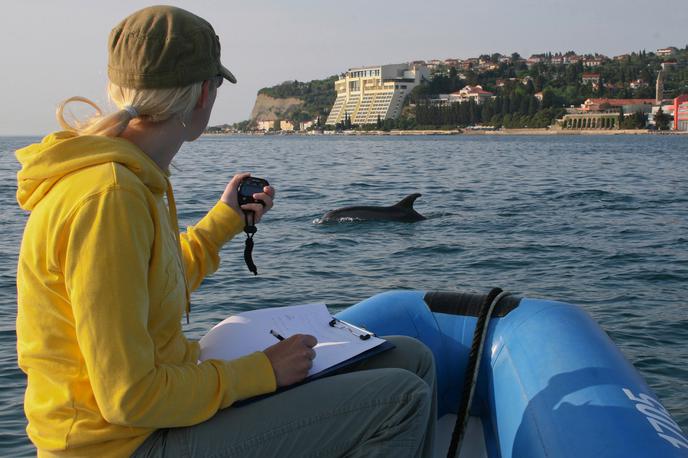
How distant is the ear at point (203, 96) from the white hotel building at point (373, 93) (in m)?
165

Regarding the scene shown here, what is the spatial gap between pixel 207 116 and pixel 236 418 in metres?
0.88

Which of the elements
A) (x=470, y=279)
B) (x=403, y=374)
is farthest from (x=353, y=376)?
(x=470, y=279)

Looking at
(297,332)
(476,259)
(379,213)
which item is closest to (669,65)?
(379,213)

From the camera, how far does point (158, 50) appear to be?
226cm

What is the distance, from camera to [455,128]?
479ft

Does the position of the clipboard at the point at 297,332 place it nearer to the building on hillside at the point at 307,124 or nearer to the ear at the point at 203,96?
the ear at the point at 203,96

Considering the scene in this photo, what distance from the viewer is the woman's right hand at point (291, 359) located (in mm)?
2434

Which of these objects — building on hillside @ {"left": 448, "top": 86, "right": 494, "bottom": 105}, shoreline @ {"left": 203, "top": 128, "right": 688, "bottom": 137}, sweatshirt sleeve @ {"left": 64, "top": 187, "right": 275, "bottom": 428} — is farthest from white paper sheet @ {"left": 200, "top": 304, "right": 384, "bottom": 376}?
building on hillside @ {"left": 448, "top": 86, "right": 494, "bottom": 105}

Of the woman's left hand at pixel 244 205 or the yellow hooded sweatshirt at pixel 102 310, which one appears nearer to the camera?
the yellow hooded sweatshirt at pixel 102 310

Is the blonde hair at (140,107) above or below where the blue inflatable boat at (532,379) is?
above

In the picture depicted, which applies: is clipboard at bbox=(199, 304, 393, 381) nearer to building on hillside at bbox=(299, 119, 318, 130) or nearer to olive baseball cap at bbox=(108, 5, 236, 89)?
olive baseball cap at bbox=(108, 5, 236, 89)

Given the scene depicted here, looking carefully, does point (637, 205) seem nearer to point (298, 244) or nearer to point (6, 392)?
point (298, 244)

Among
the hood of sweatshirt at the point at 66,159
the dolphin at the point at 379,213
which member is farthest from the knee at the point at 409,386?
the dolphin at the point at 379,213

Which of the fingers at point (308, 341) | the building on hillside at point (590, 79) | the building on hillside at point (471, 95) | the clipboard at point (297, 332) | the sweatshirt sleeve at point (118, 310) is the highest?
the building on hillside at point (590, 79)
